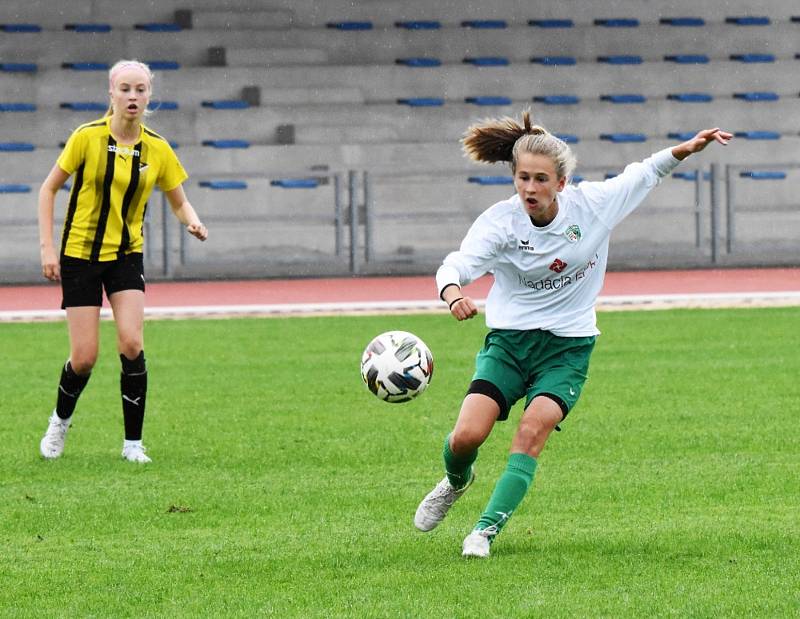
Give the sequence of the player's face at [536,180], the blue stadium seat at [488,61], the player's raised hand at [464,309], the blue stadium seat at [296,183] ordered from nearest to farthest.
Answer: the player's raised hand at [464,309] → the player's face at [536,180] → the blue stadium seat at [296,183] → the blue stadium seat at [488,61]

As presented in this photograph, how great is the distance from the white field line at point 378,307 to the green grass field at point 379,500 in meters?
4.87

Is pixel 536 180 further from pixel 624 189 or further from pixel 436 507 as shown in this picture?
pixel 436 507

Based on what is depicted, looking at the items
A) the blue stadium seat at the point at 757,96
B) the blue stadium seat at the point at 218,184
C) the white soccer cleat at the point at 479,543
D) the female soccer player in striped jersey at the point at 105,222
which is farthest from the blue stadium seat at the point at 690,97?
the white soccer cleat at the point at 479,543

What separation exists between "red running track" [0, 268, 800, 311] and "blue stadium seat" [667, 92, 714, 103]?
4.43 meters

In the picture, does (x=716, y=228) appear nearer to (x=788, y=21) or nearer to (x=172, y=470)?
(x=788, y=21)

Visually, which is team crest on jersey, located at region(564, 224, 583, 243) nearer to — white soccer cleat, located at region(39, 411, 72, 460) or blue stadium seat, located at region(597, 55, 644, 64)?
white soccer cleat, located at region(39, 411, 72, 460)

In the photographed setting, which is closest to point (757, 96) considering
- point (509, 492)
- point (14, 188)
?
point (14, 188)

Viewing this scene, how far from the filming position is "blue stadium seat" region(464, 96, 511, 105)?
88.5ft

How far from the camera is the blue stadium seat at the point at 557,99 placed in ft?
89.1

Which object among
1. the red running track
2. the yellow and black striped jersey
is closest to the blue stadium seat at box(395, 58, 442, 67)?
the red running track

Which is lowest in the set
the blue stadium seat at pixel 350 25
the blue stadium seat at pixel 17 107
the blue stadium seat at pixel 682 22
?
the blue stadium seat at pixel 17 107

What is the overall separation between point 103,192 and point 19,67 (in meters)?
19.0

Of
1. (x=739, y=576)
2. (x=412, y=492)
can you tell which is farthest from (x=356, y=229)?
(x=739, y=576)

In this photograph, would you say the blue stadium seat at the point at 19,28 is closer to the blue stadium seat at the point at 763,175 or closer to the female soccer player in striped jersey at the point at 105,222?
the blue stadium seat at the point at 763,175
